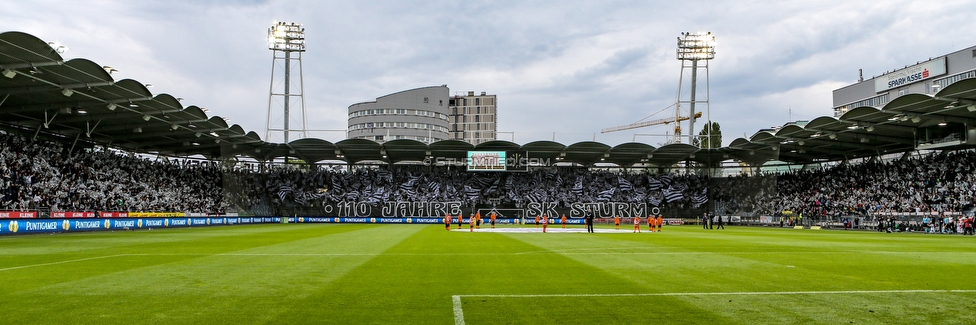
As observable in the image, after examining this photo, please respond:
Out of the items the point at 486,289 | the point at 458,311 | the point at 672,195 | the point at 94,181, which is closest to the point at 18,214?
the point at 94,181

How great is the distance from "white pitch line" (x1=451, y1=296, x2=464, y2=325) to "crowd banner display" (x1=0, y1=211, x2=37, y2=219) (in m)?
32.1

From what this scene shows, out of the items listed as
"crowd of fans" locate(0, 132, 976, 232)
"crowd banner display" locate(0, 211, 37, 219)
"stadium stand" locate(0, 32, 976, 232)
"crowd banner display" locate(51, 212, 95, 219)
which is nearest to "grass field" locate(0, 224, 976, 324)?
"crowd banner display" locate(0, 211, 37, 219)

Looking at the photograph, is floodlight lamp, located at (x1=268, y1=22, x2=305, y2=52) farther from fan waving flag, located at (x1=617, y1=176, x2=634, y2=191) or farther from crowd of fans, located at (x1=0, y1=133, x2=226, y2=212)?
fan waving flag, located at (x1=617, y1=176, x2=634, y2=191)

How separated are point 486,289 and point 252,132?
166 ft

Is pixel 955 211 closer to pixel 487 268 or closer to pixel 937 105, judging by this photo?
pixel 937 105

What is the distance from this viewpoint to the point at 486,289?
10641mm

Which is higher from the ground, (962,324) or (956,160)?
(956,160)

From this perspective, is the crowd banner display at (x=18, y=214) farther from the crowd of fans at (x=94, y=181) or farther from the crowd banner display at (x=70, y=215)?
the crowd of fans at (x=94, y=181)

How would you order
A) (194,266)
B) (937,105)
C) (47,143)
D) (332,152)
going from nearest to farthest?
1. (194,266)
2. (937,105)
3. (47,143)
4. (332,152)

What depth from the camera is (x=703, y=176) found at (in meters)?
72.8

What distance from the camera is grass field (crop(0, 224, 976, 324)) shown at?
802 cm

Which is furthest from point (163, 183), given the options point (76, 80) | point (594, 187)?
point (594, 187)

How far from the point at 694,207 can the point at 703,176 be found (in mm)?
5411

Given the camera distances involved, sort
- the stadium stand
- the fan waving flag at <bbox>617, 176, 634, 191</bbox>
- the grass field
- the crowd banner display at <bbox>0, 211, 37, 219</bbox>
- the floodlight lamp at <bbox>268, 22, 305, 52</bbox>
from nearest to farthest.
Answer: the grass field < the crowd banner display at <bbox>0, 211, 37, 219</bbox> < the stadium stand < the floodlight lamp at <bbox>268, 22, 305, 52</bbox> < the fan waving flag at <bbox>617, 176, 634, 191</bbox>
